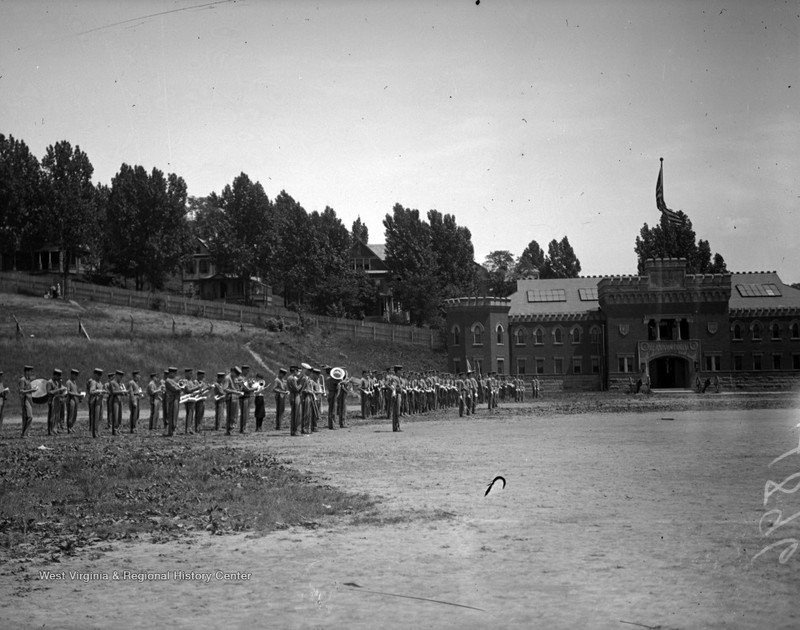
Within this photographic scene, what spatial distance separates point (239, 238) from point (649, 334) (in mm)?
46777

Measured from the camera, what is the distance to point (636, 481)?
14.9 m

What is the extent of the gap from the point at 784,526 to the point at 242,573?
6.44m

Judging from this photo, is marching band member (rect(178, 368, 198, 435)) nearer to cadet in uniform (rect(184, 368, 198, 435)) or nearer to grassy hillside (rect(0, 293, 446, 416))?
cadet in uniform (rect(184, 368, 198, 435))

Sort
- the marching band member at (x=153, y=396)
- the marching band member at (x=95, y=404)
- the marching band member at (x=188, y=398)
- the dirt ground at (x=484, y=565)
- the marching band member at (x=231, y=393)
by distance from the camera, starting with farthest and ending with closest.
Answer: the marching band member at (x=153, y=396) → the marching band member at (x=188, y=398) → the marching band member at (x=231, y=393) → the marching band member at (x=95, y=404) → the dirt ground at (x=484, y=565)

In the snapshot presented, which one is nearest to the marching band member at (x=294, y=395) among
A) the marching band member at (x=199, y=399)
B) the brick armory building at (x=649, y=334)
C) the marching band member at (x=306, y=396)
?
the marching band member at (x=306, y=396)

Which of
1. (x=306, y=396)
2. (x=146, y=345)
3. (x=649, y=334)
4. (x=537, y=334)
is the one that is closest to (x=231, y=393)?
(x=306, y=396)

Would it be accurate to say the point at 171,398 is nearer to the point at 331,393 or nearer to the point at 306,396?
the point at 306,396

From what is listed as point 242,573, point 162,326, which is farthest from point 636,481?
point 162,326

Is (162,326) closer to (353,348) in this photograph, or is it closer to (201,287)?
(353,348)

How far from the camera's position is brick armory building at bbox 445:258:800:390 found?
80.5 metres

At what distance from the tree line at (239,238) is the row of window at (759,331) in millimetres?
15347

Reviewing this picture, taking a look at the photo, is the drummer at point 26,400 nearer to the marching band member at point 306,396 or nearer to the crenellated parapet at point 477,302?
the marching band member at point 306,396

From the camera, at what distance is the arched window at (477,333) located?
8431 centimetres

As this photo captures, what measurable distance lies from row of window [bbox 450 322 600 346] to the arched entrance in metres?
5.87
